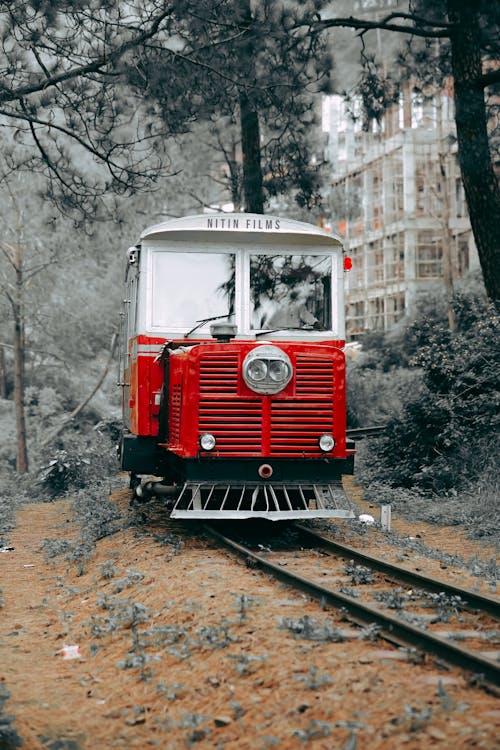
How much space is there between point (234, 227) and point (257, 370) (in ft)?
6.83

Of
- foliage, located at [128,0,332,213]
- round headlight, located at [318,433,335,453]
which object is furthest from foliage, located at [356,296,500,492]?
foliage, located at [128,0,332,213]

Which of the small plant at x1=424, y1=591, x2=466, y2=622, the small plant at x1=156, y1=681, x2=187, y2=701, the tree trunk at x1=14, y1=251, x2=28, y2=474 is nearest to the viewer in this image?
the small plant at x1=156, y1=681, x2=187, y2=701

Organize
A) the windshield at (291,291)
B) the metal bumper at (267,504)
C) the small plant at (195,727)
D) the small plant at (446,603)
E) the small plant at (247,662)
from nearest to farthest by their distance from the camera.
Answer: the small plant at (195,727) < the small plant at (247,662) < the small plant at (446,603) < the metal bumper at (267,504) < the windshield at (291,291)

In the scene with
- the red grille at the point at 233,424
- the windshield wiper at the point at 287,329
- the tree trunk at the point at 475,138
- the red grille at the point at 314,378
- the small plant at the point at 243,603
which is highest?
the tree trunk at the point at 475,138

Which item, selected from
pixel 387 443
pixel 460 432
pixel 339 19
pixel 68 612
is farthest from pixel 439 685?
pixel 339 19

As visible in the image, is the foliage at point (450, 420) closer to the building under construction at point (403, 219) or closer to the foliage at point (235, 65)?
the foliage at point (235, 65)

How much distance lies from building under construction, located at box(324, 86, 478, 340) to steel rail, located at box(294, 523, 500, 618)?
28437 mm

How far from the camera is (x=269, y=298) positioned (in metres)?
10.9

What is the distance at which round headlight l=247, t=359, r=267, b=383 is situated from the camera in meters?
9.61

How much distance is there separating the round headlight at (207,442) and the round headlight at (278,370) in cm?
86

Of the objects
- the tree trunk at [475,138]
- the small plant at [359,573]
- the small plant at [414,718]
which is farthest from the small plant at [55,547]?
the tree trunk at [475,138]

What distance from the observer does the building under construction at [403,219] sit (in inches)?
1628

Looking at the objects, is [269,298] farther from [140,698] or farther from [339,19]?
[339,19]

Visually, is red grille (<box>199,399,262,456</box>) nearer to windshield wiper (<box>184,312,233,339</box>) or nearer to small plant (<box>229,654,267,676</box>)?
windshield wiper (<box>184,312,233,339</box>)
